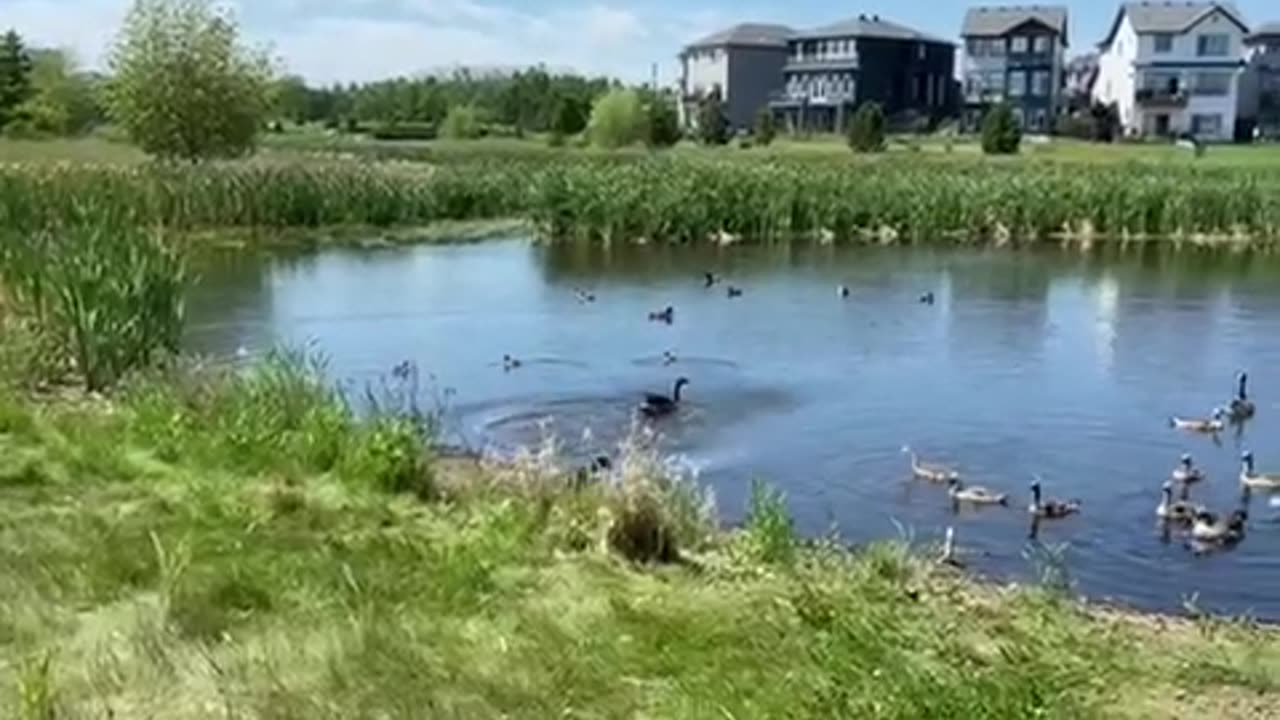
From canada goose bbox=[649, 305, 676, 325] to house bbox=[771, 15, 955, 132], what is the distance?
213 feet

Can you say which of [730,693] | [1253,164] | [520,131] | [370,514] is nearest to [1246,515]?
[370,514]

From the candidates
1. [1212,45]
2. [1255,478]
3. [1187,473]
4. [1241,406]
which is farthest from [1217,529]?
[1212,45]

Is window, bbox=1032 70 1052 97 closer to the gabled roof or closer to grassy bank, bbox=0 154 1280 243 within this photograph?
the gabled roof

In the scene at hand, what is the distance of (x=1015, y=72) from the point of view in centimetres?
8588

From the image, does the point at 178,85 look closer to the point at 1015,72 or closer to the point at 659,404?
the point at 659,404

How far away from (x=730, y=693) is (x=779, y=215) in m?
29.0

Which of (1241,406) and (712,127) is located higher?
(712,127)

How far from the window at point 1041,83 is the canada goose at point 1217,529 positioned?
77.5 meters

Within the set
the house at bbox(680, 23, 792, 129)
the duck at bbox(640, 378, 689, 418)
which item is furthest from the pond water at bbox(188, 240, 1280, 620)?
the house at bbox(680, 23, 792, 129)

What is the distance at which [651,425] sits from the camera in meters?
13.5

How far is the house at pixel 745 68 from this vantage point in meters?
96.8

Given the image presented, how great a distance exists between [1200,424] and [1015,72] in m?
75.2

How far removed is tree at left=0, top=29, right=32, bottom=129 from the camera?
5825cm

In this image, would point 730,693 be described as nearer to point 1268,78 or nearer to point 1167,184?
point 1167,184
